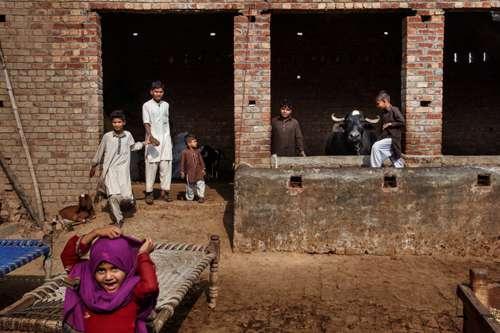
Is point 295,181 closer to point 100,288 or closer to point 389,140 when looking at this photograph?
point 389,140

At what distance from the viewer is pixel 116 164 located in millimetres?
6977

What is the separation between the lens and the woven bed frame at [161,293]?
10.2 feet

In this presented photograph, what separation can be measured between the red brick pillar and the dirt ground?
1.35 m

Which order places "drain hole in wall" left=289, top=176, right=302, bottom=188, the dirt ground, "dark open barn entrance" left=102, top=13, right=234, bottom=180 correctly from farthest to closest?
"dark open barn entrance" left=102, top=13, right=234, bottom=180, "drain hole in wall" left=289, top=176, right=302, bottom=188, the dirt ground

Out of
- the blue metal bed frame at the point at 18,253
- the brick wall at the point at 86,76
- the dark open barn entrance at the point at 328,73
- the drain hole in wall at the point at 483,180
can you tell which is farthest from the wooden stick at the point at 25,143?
the drain hole in wall at the point at 483,180

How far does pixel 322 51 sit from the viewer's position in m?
12.3

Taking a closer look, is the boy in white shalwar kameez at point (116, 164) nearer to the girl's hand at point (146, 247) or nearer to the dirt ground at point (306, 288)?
the dirt ground at point (306, 288)

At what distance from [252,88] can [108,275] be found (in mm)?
5753

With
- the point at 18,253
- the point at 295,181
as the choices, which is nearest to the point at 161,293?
the point at 18,253

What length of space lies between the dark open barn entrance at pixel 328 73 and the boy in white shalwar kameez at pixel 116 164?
19.3ft

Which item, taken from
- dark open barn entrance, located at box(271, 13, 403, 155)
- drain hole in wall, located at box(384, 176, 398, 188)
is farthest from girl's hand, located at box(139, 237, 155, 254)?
dark open barn entrance, located at box(271, 13, 403, 155)

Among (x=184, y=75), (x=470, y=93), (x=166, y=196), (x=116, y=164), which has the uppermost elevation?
(x=184, y=75)

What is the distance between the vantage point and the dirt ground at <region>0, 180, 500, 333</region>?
4430 mm

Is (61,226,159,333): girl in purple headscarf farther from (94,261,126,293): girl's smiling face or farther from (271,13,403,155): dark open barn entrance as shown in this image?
(271,13,403,155): dark open barn entrance
